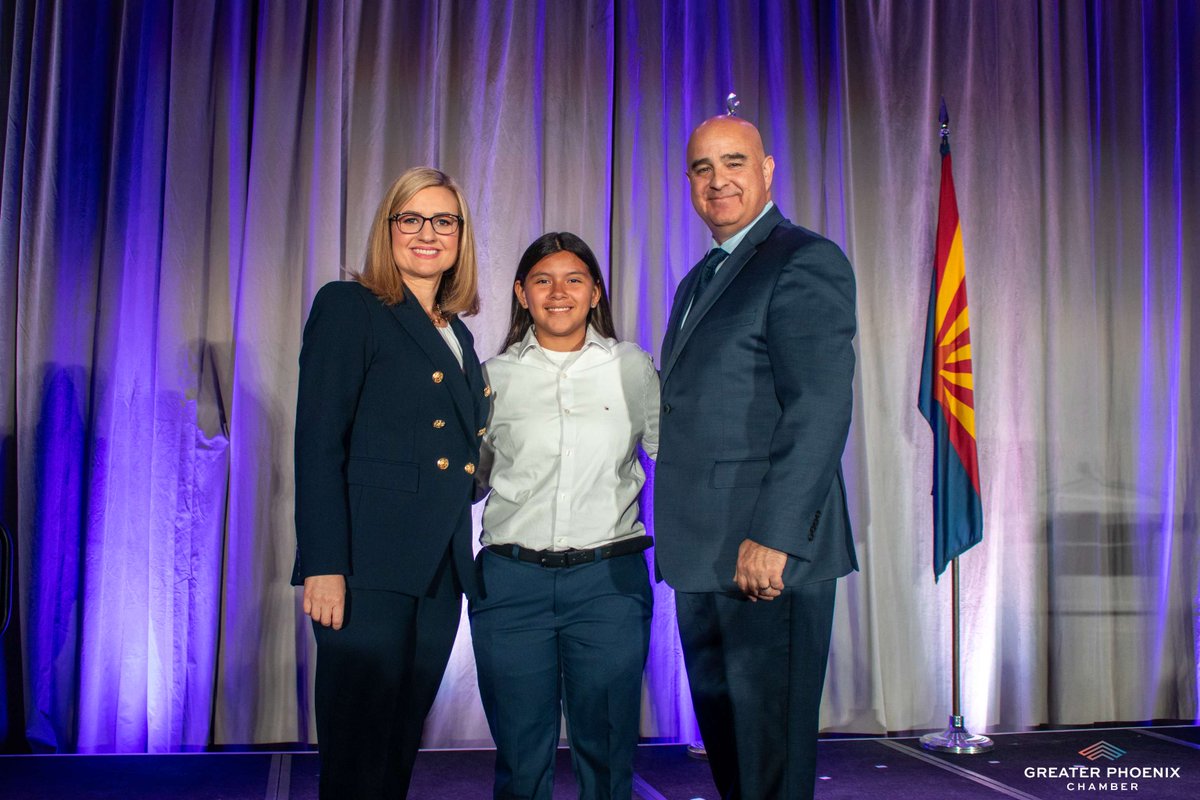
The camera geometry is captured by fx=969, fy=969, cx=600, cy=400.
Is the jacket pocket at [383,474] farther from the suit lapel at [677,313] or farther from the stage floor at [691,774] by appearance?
the stage floor at [691,774]

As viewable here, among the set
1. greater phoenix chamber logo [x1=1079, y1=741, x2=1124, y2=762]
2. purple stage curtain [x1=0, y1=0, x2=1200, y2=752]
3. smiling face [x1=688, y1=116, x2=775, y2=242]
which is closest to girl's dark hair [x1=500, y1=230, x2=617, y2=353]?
smiling face [x1=688, y1=116, x2=775, y2=242]

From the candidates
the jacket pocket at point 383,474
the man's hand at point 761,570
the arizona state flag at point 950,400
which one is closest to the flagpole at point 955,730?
the arizona state flag at point 950,400

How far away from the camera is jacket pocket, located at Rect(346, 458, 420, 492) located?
6.13 feet

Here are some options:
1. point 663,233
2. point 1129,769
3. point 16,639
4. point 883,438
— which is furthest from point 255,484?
point 1129,769

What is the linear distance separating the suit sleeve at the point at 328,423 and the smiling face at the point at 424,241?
0.17 m

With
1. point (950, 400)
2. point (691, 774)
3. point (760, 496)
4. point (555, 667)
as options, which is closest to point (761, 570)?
point (760, 496)

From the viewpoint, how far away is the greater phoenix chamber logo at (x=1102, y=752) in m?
3.25

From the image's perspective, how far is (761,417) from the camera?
191 centimetres

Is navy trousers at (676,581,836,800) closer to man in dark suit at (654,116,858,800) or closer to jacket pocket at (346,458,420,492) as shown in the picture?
man in dark suit at (654,116,858,800)

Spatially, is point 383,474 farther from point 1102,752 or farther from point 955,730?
point 1102,752

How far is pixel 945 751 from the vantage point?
3.34 metres

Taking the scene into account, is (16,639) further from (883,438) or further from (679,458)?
(883,438)

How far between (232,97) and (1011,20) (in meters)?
3.00

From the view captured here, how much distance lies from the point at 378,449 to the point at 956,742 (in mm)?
2445
